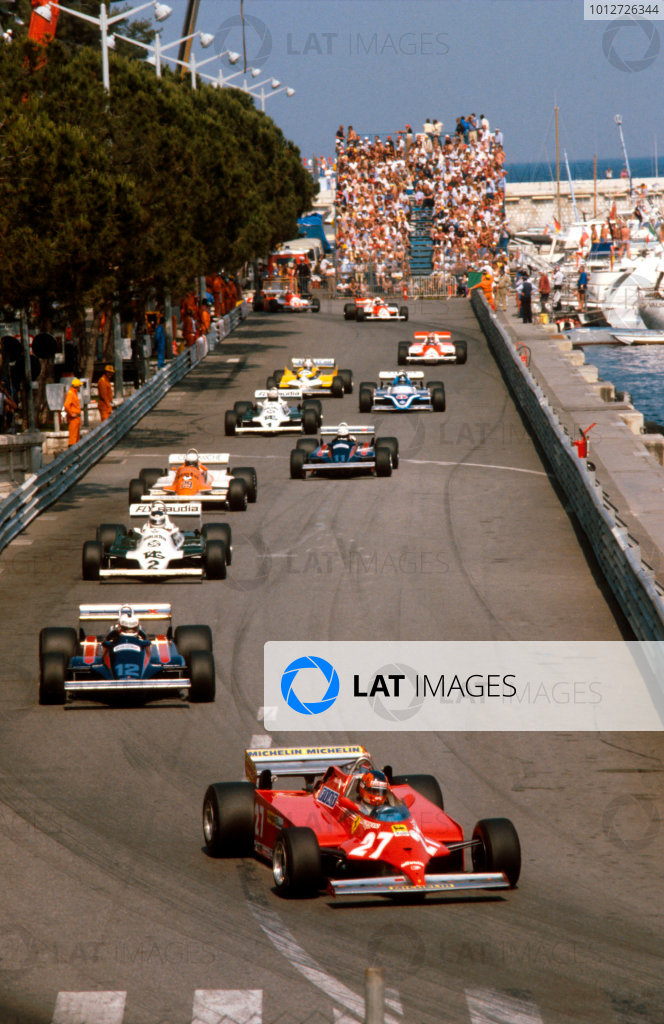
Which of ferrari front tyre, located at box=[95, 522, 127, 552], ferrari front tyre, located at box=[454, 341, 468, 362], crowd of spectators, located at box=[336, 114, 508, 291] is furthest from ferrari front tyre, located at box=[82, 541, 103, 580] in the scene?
crowd of spectators, located at box=[336, 114, 508, 291]

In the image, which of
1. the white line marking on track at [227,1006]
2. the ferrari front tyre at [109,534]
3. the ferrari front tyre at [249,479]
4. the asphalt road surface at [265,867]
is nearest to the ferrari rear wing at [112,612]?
the asphalt road surface at [265,867]

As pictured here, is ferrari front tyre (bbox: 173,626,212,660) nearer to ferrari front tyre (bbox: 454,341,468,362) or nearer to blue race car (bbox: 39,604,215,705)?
blue race car (bbox: 39,604,215,705)

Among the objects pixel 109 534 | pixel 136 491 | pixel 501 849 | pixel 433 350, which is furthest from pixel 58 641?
pixel 433 350

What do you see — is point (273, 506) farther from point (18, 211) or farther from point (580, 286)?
point (580, 286)

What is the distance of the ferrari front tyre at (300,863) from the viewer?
1020cm

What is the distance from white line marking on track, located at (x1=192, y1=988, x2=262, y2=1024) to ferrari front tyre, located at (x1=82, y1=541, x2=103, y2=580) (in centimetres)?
1267

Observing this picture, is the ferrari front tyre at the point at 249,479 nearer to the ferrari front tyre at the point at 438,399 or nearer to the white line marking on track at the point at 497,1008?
the ferrari front tyre at the point at 438,399

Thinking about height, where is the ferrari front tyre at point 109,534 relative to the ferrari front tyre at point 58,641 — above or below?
below

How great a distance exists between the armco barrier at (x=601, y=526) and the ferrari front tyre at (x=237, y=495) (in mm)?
5551

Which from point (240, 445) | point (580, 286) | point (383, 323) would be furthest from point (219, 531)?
point (580, 286)

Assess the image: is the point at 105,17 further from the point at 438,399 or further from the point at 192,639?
the point at 192,639

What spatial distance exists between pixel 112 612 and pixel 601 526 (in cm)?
798

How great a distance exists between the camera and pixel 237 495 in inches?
1029

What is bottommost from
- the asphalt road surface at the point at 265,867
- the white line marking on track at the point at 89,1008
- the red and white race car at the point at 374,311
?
the asphalt road surface at the point at 265,867
